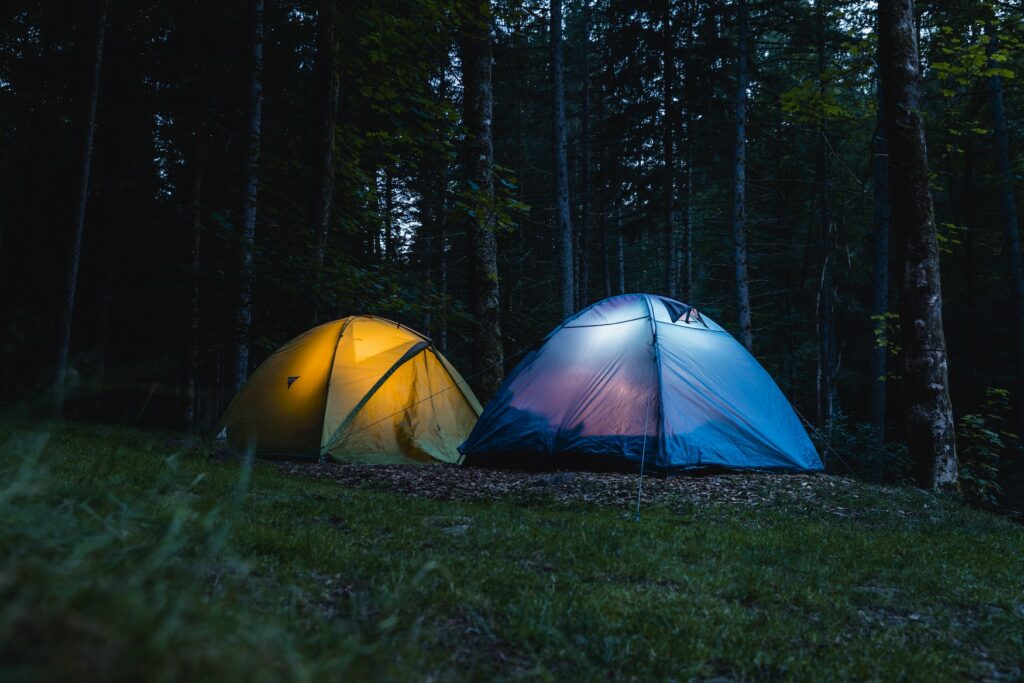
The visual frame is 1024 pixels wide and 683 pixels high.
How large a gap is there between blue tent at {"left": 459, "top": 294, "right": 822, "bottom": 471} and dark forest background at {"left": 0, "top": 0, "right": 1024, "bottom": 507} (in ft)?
8.13

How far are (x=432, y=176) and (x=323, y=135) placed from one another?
22.2 ft

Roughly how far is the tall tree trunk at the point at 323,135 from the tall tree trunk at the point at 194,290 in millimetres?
2315

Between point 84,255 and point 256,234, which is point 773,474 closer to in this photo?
point 256,234

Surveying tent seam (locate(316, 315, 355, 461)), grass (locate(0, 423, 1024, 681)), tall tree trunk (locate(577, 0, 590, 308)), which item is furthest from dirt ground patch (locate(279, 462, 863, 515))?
tall tree trunk (locate(577, 0, 590, 308))

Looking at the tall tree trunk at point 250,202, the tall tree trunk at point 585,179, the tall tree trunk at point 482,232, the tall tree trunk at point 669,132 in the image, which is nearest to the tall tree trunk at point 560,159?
the tall tree trunk at point 669,132

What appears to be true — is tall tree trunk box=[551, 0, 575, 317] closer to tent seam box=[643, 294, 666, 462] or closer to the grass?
tent seam box=[643, 294, 666, 462]

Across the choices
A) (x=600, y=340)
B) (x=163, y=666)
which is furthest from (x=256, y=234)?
(x=163, y=666)

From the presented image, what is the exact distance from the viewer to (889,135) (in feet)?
27.8

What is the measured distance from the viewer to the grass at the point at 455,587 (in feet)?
3.79

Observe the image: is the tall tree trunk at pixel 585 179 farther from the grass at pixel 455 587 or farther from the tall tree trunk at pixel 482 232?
the grass at pixel 455 587

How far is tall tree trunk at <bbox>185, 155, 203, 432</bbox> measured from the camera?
486 inches

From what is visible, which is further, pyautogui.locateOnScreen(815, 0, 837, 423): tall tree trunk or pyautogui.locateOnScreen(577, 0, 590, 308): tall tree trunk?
pyautogui.locateOnScreen(577, 0, 590, 308): tall tree trunk

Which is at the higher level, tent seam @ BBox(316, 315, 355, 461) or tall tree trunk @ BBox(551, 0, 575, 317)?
A: tall tree trunk @ BBox(551, 0, 575, 317)

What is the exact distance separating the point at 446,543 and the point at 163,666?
139 inches
